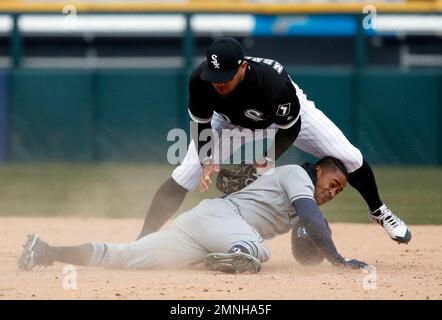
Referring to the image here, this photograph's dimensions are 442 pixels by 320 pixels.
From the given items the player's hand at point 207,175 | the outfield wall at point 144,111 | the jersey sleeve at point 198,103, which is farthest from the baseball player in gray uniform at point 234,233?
the outfield wall at point 144,111

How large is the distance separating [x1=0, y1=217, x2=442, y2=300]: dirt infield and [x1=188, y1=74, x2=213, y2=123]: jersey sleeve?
90 cm

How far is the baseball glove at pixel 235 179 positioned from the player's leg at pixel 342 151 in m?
0.56

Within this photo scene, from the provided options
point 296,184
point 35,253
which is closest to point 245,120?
point 296,184

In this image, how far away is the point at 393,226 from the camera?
6586 mm

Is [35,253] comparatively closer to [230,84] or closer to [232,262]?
[232,262]

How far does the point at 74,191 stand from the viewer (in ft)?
36.6

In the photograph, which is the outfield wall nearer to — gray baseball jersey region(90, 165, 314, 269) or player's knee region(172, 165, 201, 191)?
player's knee region(172, 165, 201, 191)

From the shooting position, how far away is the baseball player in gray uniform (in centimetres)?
550

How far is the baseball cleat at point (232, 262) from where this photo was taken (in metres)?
5.48

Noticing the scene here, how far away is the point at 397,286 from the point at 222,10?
34.6ft

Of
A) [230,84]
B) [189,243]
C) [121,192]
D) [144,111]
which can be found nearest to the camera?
[189,243]

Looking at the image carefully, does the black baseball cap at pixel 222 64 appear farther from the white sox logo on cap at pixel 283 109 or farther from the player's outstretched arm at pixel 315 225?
the player's outstretched arm at pixel 315 225

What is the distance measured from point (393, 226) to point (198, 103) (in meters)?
1.50

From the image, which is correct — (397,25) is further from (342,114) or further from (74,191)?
(74,191)
